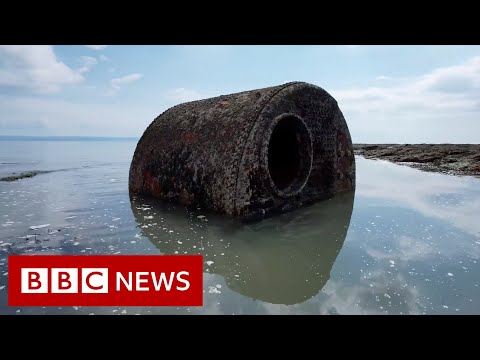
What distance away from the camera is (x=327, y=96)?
733 cm

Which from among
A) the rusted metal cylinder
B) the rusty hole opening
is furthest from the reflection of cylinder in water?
the rusty hole opening

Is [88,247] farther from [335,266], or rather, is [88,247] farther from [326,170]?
[326,170]

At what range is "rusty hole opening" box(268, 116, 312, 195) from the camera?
6.29 m

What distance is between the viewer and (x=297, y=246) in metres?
4.36

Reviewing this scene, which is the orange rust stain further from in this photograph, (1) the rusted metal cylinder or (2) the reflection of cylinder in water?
(2) the reflection of cylinder in water

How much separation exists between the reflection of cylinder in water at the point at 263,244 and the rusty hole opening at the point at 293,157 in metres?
0.59

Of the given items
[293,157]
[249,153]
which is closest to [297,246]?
[249,153]

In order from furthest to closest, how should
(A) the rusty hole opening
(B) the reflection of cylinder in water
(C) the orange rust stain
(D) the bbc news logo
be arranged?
(C) the orange rust stain < (A) the rusty hole opening < (B) the reflection of cylinder in water < (D) the bbc news logo

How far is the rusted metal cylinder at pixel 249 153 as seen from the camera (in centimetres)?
534

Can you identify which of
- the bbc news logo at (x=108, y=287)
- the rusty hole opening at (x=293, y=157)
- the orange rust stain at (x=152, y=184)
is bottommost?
the bbc news logo at (x=108, y=287)

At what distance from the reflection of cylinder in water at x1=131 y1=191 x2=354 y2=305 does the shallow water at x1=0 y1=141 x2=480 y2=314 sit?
16 mm

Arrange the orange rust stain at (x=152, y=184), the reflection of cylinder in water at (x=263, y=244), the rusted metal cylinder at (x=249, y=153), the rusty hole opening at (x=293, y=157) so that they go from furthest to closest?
the orange rust stain at (x=152, y=184) → the rusty hole opening at (x=293, y=157) → the rusted metal cylinder at (x=249, y=153) → the reflection of cylinder in water at (x=263, y=244)

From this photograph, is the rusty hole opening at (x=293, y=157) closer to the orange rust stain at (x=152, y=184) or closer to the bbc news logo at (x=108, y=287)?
the orange rust stain at (x=152, y=184)

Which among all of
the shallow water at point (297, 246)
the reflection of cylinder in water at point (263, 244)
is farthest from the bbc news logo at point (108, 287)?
the reflection of cylinder in water at point (263, 244)
